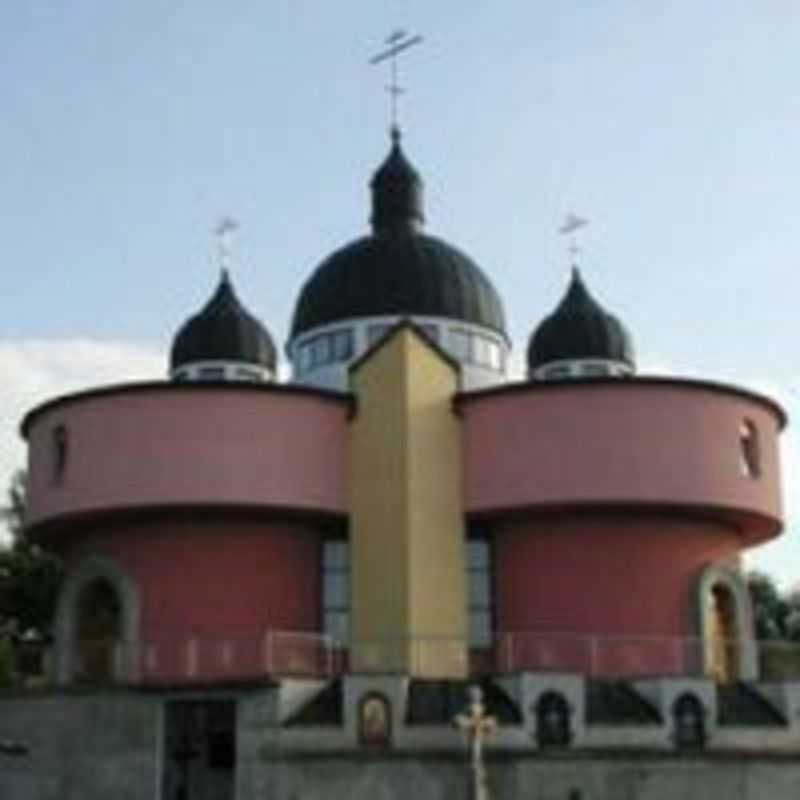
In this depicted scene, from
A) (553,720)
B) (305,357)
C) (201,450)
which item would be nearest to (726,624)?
(553,720)

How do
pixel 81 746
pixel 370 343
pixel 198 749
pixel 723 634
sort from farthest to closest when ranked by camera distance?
pixel 370 343
pixel 723 634
pixel 81 746
pixel 198 749

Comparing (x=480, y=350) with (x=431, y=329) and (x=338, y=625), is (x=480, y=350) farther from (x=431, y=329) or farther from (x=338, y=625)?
(x=338, y=625)

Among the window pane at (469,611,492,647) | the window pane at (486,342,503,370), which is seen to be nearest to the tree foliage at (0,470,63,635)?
the window pane at (486,342,503,370)

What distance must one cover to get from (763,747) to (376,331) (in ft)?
41.1

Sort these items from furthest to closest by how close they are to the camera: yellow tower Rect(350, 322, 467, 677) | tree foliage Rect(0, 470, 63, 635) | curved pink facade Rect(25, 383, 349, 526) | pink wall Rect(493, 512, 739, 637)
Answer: tree foliage Rect(0, 470, 63, 635) < pink wall Rect(493, 512, 739, 637) < yellow tower Rect(350, 322, 467, 677) < curved pink facade Rect(25, 383, 349, 526)

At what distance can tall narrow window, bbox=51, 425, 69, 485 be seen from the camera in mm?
29891

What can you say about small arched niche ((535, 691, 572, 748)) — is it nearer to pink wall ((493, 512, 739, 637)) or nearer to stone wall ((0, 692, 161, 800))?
pink wall ((493, 512, 739, 637))

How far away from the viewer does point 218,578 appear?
1142 inches

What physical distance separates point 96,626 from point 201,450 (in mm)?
4501

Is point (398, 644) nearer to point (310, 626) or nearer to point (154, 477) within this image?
point (310, 626)

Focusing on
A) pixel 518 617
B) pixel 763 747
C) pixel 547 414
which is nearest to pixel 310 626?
pixel 518 617

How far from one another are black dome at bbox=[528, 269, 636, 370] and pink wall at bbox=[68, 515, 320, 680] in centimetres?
836

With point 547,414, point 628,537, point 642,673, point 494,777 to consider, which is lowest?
point 494,777

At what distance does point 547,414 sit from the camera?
2875 cm
